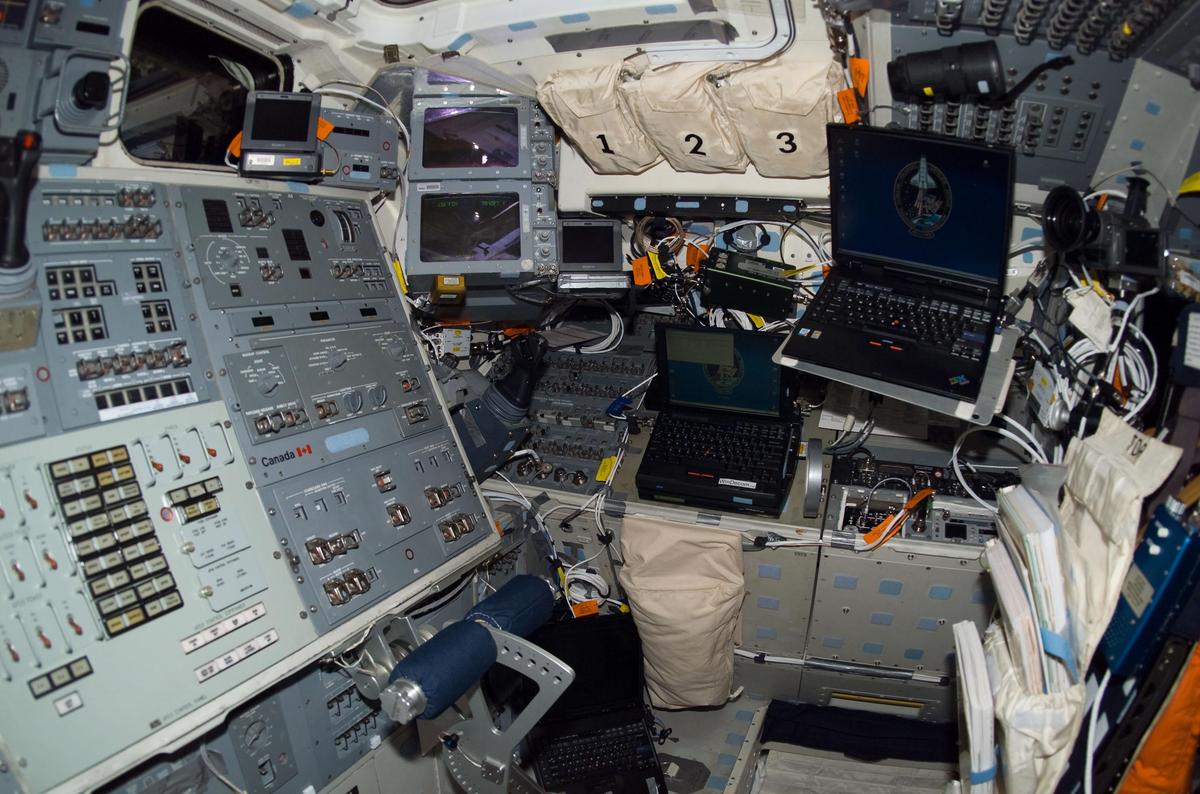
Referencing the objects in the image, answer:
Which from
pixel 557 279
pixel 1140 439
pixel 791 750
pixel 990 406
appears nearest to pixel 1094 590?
pixel 1140 439

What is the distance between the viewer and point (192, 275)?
96.7 inches

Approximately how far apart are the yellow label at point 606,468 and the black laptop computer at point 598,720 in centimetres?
52

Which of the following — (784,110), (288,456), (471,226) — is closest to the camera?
(288,456)

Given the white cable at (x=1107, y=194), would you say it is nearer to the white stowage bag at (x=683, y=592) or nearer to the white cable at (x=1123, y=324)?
the white cable at (x=1123, y=324)

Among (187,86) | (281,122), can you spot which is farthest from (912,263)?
(187,86)

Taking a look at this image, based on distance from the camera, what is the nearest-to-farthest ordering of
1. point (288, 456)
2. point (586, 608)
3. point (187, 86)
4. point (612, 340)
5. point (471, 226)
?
point (288, 456) → point (187, 86) → point (471, 226) → point (586, 608) → point (612, 340)

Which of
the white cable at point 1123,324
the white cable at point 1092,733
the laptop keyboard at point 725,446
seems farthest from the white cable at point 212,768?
the white cable at point 1123,324

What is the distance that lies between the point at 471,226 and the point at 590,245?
0.46m

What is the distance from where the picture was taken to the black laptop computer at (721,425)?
2996 millimetres

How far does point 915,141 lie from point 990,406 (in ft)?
2.66

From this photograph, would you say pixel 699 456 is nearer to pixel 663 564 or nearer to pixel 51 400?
pixel 663 564

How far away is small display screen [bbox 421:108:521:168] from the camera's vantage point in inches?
126

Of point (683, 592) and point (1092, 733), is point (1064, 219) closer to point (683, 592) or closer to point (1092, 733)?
point (1092, 733)

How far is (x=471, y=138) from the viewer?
3195 millimetres
